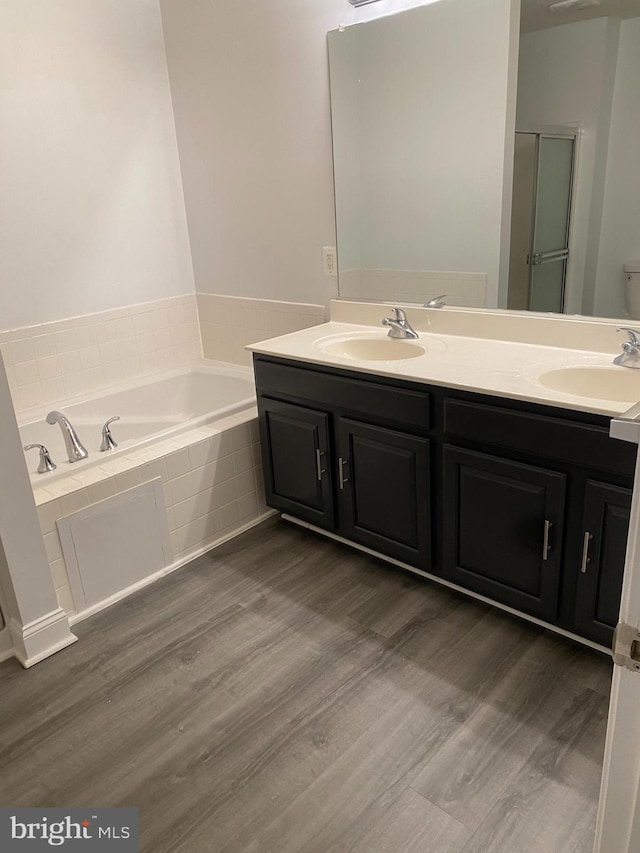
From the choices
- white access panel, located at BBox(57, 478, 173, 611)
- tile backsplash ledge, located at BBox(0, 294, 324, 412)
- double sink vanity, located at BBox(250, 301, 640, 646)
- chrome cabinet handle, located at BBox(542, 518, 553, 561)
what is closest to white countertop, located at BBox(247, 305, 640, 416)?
double sink vanity, located at BBox(250, 301, 640, 646)

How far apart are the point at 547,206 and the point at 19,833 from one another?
2312 millimetres

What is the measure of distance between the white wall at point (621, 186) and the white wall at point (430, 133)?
365 mm

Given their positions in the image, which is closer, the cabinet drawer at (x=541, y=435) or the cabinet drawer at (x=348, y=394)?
the cabinet drawer at (x=541, y=435)

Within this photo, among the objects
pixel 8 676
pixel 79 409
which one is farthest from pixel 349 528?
pixel 79 409

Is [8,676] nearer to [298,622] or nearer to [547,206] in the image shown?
[298,622]

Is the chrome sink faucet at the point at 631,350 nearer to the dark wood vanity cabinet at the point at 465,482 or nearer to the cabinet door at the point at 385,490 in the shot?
the dark wood vanity cabinet at the point at 465,482

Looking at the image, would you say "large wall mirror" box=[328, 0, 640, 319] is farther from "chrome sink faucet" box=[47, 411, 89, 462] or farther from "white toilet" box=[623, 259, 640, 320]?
"chrome sink faucet" box=[47, 411, 89, 462]

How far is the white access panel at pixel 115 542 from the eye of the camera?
2.20 meters

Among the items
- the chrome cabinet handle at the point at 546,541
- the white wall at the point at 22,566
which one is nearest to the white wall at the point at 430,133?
the chrome cabinet handle at the point at 546,541

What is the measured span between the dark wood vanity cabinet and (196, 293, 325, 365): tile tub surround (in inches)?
21.9

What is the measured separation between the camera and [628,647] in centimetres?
65

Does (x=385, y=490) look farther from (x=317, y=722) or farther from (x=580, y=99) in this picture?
(x=580, y=99)

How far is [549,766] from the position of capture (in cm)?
159

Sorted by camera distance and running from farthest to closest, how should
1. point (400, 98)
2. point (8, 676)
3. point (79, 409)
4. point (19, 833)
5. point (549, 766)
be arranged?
point (79, 409)
point (400, 98)
point (8, 676)
point (549, 766)
point (19, 833)
